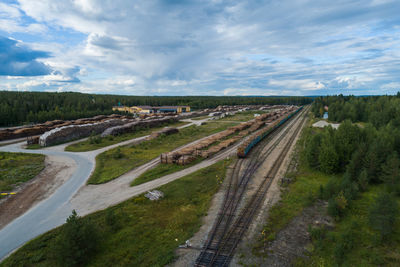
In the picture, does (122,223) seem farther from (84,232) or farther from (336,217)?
(336,217)

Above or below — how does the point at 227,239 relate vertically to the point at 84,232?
below

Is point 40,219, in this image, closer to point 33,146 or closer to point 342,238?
point 342,238

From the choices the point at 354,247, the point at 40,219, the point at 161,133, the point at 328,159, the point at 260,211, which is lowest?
the point at 40,219

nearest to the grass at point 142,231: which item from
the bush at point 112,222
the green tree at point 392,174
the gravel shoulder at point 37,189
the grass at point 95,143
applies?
the bush at point 112,222

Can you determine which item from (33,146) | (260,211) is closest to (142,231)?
(260,211)

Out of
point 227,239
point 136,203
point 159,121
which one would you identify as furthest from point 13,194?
point 159,121

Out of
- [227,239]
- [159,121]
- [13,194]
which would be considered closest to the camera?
[227,239]

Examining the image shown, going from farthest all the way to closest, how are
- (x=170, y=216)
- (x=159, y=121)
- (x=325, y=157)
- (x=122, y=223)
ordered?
(x=159, y=121), (x=325, y=157), (x=170, y=216), (x=122, y=223)
